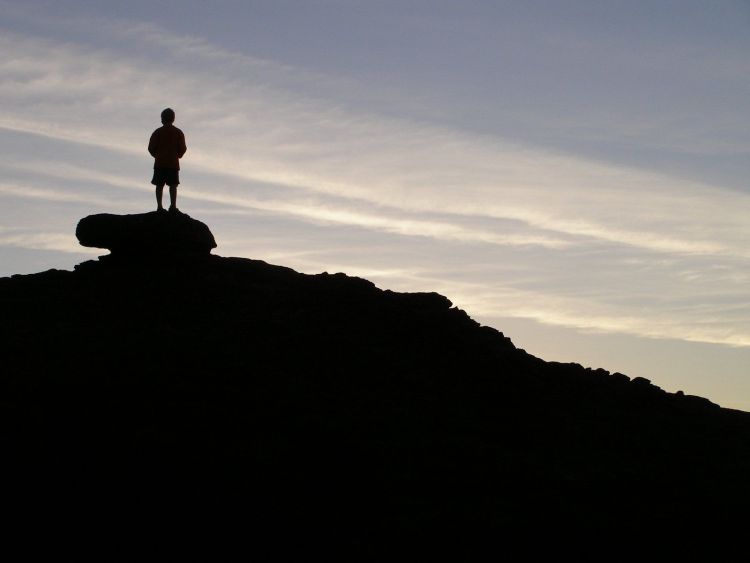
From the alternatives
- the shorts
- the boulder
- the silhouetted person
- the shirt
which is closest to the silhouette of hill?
the boulder

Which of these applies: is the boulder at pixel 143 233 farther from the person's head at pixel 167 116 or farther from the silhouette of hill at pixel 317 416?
the person's head at pixel 167 116

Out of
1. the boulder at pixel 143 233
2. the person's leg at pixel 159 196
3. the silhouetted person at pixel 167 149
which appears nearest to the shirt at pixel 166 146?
the silhouetted person at pixel 167 149

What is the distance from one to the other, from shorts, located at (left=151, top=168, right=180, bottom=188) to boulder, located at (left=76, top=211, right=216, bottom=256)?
0.93 metres

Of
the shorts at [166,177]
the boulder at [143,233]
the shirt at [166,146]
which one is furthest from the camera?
the boulder at [143,233]

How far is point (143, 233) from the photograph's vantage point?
27.0 metres

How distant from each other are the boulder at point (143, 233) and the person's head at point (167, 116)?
261cm

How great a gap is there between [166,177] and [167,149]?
79cm

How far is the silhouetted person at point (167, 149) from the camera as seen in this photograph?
26.2 meters

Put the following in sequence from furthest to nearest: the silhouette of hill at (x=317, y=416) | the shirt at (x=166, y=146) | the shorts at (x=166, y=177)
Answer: the shorts at (x=166, y=177) < the shirt at (x=166, y=146) < the silhouette of hill at (x=317, y=416)

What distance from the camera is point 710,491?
1988cm

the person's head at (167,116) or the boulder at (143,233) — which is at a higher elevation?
the person's head at (167,116)

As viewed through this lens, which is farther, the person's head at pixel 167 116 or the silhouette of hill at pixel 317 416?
the person's head at pixel 167 116

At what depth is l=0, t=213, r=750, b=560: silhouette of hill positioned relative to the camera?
17.7 m

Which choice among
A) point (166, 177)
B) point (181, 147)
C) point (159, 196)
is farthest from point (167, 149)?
point (159, 196)
